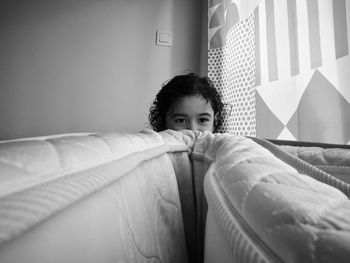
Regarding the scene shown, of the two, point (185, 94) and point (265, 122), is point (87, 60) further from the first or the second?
point (265, 122)

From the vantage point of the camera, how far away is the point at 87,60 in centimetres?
137

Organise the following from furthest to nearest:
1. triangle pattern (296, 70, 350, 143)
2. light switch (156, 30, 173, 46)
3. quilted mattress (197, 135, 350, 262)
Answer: light switch (156, 30, 173, 46) → triangle pattern (296, 70, 350, 143) → quilted mattress (197, 135, 350, 262)

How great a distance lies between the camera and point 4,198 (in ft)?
0.27

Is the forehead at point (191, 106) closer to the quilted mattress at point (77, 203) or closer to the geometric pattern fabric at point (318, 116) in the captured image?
the geometric pattern fabric at point (318, 116)

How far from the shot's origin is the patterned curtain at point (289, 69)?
527 millimetres

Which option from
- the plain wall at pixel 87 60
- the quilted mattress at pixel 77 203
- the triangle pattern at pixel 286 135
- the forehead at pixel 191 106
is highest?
the plain wall at pixel 87 60

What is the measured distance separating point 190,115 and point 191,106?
4 centimetres

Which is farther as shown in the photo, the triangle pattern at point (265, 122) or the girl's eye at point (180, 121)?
the girl's eye at point (180, 121)

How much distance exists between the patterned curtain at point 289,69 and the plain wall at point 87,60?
1.50 feet

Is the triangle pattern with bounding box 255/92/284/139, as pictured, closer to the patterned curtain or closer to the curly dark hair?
the patterned curtain

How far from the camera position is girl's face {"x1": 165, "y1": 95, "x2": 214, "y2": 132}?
2.95 ft

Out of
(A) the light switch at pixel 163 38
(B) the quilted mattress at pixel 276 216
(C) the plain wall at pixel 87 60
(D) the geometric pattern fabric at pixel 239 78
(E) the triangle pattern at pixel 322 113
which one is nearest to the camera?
(B) the quilted mattress at pixel 276 216

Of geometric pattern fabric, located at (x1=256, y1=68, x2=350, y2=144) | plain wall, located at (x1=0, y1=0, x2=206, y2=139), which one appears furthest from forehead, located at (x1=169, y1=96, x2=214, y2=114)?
plain wall, located at (x1=0, y1=0, x2=206, y2=139)

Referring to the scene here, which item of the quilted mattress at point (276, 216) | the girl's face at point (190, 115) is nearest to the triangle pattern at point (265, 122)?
the girl's face at point (190, 115)
